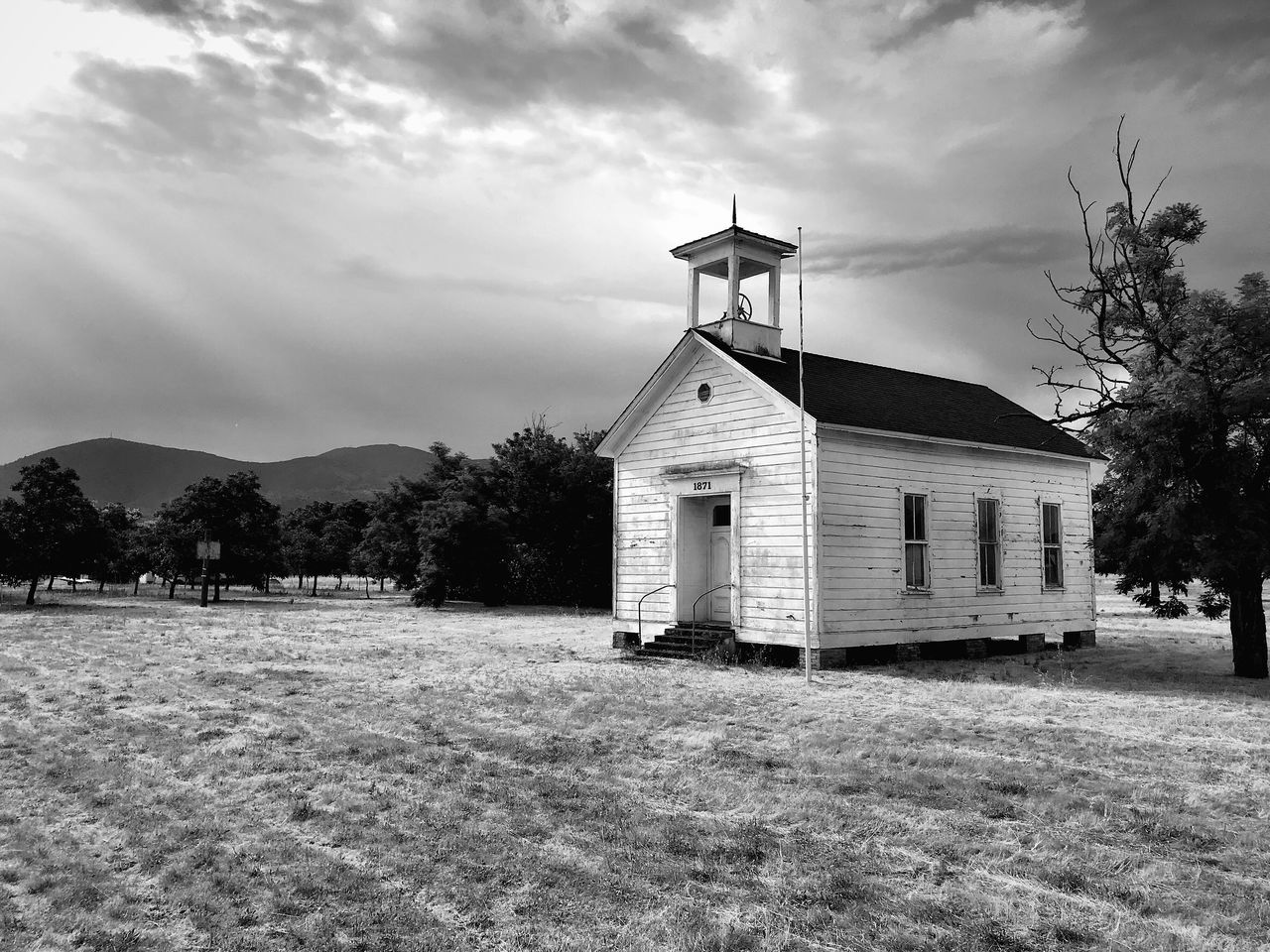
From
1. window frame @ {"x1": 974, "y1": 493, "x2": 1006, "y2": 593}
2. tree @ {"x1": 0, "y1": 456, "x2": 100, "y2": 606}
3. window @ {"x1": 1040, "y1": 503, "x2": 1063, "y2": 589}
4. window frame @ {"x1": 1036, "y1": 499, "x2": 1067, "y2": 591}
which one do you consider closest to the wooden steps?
window frame @ {"x1": 974, "y1": 493, "x2": 1006, "y2": 593}

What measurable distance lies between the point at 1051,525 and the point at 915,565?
17.1 feet

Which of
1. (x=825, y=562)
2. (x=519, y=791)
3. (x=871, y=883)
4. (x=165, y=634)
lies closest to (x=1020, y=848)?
(x=871, y=883)

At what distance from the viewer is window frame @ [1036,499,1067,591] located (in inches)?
834

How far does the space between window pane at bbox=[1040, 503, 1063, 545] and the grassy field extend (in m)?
7.60

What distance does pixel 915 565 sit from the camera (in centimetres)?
1855

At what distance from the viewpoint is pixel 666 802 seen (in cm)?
729

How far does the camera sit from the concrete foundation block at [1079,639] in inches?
855

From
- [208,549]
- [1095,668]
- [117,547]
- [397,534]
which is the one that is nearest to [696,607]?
[1095,668]

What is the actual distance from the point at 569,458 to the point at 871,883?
3563 cm

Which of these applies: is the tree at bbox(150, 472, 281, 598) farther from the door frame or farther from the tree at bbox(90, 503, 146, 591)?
the door frame

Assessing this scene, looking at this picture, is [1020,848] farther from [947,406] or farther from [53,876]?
[947,406]

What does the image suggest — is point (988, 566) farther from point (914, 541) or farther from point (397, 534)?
point (397, 534)

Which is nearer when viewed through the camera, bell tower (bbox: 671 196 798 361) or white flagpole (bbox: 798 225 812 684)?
white flagpole (bbox: 798 225 812 684)

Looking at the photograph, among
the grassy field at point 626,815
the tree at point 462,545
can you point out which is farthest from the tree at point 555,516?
the grassy field at point 626,815
